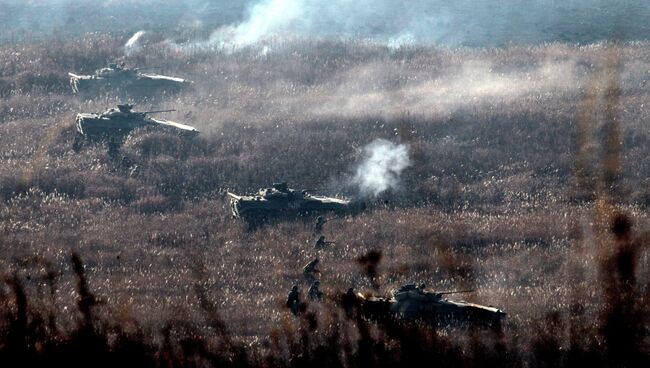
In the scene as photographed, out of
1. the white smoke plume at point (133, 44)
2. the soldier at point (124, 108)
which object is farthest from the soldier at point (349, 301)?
the white smoke plume at point (133, 44)

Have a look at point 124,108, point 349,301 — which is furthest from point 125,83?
point 349,301

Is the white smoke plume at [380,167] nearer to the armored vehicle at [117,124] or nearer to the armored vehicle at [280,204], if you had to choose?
the armored vehicle at [280,204]

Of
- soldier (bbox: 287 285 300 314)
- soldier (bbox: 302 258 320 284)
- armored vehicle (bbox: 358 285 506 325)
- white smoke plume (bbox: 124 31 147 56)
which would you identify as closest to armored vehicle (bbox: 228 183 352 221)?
soldier (bbox: 302 258 320 284)

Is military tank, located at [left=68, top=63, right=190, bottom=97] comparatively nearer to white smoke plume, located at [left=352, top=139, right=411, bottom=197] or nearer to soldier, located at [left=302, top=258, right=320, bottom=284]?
white smoke plume, located at [left=352, top=139, right=411, bottom=197]

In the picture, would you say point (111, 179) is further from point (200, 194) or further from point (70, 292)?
point (70, 292)

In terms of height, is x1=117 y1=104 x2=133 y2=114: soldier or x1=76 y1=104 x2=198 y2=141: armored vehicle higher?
x1=117 y1=104 x2=133 y2=114: soldier

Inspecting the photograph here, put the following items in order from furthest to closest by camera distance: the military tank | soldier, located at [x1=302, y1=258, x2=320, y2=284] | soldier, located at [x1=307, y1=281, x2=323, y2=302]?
1. the military tank
2. soldier, located at [x1=302, y1=258, x2=320, y2=284]
3. soldier, located at [x1=307, y1=281, x2=323, y2=302]

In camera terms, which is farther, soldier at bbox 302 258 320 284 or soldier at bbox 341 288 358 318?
soldier at bbox 302 258 320 284
